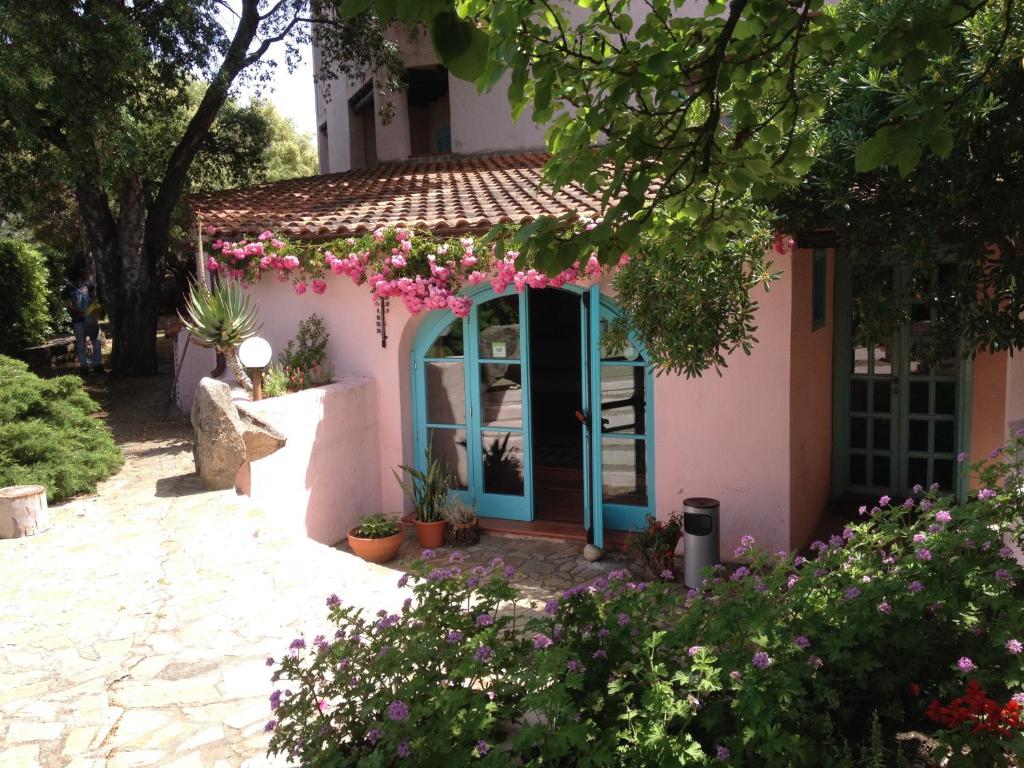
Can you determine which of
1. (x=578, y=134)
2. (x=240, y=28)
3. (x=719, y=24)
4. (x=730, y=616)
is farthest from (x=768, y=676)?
(x=240, y=28)

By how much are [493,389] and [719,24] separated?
6.42m

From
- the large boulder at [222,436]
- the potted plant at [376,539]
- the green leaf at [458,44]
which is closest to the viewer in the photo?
the green leaf at [458,44]

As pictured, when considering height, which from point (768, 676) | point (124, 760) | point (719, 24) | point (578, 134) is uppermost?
point (719, 24)

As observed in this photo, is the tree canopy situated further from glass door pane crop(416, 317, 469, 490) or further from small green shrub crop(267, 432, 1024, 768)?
small green shrub crop(267, 432, 1024, 768)

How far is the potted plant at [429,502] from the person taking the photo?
8.93 m

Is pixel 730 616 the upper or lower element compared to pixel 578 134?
lower

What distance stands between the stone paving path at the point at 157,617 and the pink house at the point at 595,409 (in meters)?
1.07

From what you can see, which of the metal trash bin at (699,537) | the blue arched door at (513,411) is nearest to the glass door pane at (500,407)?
the blue arched door at (513,411)

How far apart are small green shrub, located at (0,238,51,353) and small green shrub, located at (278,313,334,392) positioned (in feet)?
27.3

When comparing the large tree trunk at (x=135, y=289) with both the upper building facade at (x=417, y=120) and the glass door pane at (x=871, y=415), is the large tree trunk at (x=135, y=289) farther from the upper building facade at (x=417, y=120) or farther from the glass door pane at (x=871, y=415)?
the glass door pane at (x=871, y=415)

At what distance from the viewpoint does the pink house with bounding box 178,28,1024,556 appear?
797 centimetres

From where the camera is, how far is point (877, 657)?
120 inches

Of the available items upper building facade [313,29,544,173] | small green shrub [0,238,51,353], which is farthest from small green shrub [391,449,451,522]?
small green shrub [0,238,51,353]

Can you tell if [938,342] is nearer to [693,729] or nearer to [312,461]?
[693,729]
